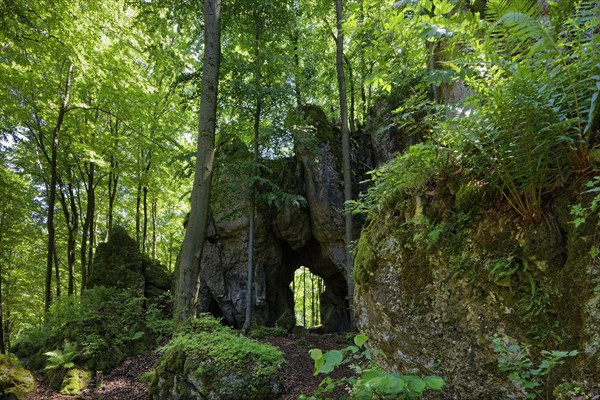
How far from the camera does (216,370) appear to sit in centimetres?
489

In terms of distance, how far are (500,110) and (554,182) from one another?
572 millimetres

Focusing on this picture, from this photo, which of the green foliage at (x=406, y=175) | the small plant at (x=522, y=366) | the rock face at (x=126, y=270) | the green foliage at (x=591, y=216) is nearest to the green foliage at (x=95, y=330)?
the rock face at (x=126, y=270)

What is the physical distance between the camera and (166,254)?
840 inches

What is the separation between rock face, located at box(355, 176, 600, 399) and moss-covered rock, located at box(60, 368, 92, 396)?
19.9 feet

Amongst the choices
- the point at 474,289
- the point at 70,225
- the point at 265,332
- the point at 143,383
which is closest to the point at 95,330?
the point at 143,383

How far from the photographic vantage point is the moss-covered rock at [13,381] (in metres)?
5.50

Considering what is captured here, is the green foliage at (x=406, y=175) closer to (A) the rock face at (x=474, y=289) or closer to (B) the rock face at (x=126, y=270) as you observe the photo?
(A) the rock face at (x=474, y=289)

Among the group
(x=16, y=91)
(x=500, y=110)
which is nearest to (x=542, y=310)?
(x=500, y=110)

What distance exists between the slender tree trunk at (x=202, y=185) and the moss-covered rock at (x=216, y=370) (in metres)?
0.81

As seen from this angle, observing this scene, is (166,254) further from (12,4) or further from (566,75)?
(566,75)

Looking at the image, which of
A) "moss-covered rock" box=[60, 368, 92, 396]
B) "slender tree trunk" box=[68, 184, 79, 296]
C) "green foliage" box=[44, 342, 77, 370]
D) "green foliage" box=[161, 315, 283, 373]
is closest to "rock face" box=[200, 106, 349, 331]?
"slender tree trunk" box=[68, 184, 79, 296]

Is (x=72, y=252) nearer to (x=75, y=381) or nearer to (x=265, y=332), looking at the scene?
(x=75, y=381)

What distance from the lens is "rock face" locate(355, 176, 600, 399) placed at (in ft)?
6.23

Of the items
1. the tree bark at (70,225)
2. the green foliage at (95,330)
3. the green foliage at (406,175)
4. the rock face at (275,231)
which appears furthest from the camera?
the tree bark at (70,225)
